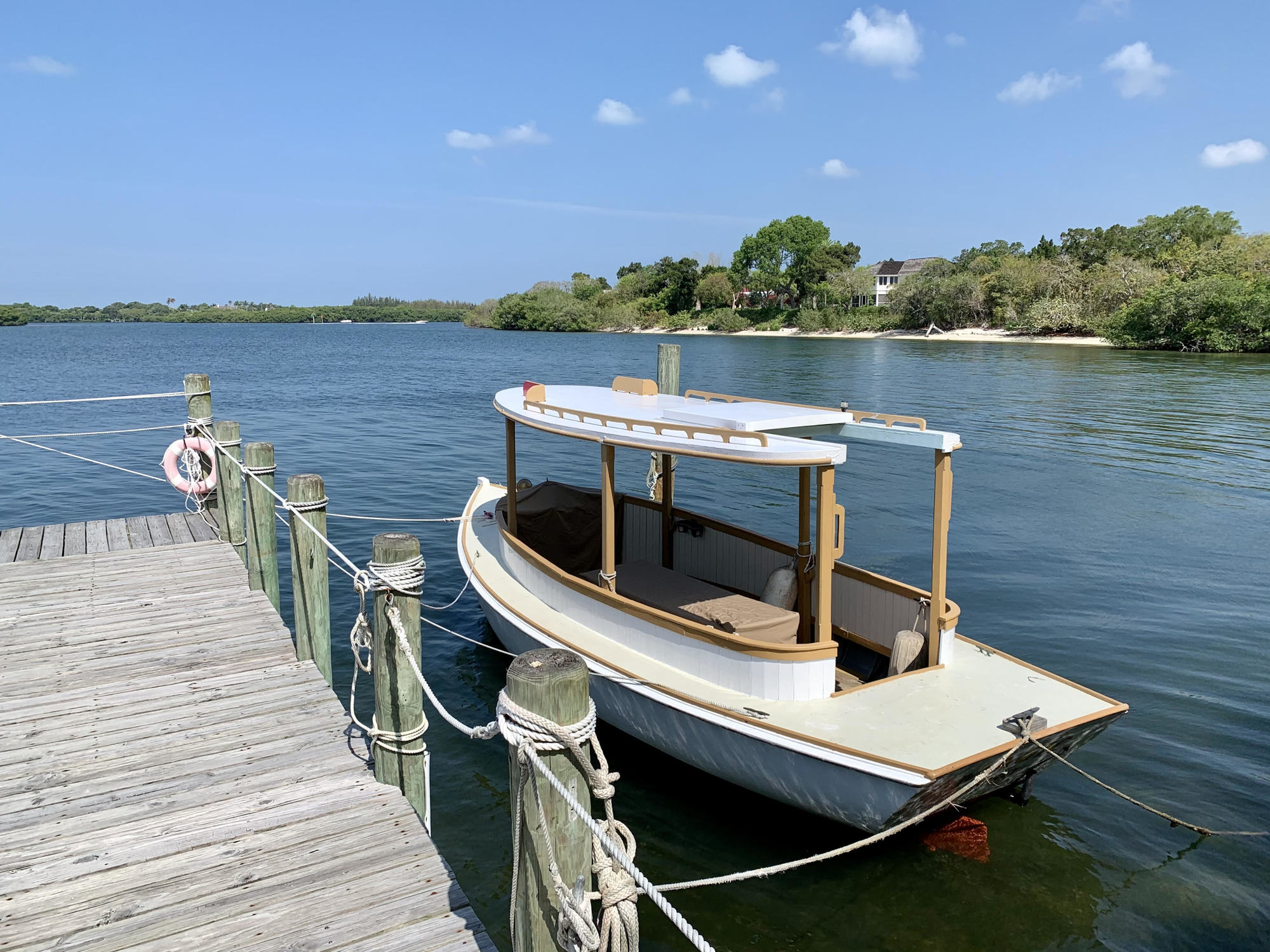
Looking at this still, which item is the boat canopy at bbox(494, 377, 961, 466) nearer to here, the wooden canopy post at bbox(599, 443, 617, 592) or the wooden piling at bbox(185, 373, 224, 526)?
the wooden canopy post at bbox(599, 443, 617, 592)

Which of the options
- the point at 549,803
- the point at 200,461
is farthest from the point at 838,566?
the point at 200,461

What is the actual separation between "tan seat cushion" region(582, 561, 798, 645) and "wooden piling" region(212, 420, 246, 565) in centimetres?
366

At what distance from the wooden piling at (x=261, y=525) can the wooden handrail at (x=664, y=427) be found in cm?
238

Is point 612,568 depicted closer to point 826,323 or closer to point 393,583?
point 393,583

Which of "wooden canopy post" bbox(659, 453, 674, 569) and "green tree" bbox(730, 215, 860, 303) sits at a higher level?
"green tree" bbox(730, 215, 860, 303)

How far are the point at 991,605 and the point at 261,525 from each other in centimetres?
889

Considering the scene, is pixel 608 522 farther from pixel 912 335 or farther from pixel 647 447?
pixel 912 335

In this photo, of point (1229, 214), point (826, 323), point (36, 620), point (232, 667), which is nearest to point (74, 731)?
point (232, 667)

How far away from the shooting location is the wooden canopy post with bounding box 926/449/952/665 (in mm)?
6293

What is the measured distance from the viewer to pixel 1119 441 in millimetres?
23062

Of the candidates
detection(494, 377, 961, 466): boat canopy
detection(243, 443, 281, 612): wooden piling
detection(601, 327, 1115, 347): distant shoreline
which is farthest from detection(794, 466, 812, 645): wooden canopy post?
detection(601, 327, 1115, 347): distant shoreline

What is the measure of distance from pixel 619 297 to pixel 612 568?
11883 centimetres

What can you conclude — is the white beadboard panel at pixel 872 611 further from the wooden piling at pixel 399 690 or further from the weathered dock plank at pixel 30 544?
the weathered dock plank at pixel 30 544

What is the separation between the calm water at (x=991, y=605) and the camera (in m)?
5.66
